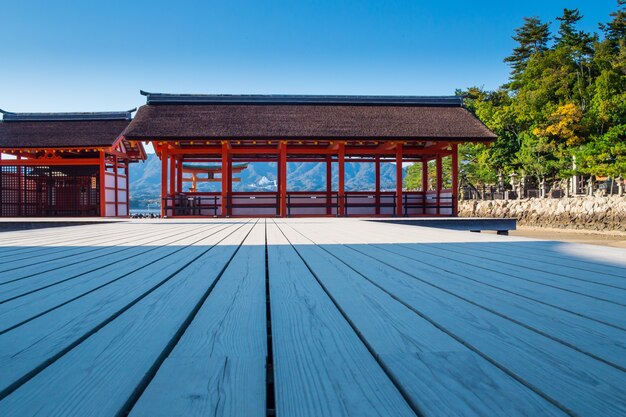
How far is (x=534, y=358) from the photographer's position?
1.16 metres

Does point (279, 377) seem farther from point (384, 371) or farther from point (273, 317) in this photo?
point (273, 317)

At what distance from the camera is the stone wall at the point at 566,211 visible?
71.2 ft

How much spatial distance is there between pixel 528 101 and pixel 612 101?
639 centimetres

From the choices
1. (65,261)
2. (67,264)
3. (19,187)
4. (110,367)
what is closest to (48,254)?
(65,261)

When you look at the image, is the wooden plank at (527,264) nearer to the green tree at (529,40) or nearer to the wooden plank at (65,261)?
the wooden plank at (65,261)

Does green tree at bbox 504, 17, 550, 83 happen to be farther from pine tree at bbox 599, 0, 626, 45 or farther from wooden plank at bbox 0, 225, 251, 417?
wooden plank at bbox 0, 225, 251, 417

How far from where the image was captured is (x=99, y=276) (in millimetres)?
2479

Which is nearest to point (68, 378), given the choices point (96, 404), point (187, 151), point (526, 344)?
point (96, 404)

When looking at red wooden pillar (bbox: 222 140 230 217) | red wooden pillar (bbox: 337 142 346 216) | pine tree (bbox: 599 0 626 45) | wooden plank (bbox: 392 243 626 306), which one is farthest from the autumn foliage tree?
wooden plank (bbox: 392 243 626 306)

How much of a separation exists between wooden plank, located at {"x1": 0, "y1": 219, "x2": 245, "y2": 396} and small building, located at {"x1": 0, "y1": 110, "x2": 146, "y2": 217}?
14.3 meters

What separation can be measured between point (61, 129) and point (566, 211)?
24541 millimetres

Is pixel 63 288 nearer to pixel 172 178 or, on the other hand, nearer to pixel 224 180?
pixel 224 180

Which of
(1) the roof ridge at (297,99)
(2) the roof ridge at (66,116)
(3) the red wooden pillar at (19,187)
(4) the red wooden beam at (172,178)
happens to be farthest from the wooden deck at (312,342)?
(2) the roof ridge at (66,116)

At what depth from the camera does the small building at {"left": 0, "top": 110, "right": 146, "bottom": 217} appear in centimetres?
1524
